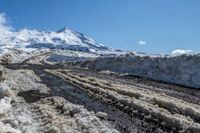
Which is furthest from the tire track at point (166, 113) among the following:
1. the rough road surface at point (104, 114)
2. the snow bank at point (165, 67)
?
the snow bank at point (165, 67)

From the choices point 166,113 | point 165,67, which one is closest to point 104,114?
point 166,113

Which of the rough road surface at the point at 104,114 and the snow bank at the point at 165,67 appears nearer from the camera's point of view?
the rough road surface at the point at 104,114

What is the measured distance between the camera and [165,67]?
64.6 metres

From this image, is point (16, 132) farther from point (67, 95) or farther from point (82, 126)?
point (67, 95)

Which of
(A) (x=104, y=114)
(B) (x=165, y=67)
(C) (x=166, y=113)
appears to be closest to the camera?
(A) (x=104, y=114)

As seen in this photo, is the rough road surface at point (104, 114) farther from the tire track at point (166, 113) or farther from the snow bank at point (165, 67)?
the snow bank at point (165, 67)

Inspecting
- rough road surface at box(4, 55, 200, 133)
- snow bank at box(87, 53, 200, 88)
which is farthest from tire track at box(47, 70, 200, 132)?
snow bank at box(87, 53, 200, 88)

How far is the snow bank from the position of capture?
177 feet

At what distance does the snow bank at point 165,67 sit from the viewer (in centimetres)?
5381

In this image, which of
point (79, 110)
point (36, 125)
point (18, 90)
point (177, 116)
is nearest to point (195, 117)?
point (177, 116)

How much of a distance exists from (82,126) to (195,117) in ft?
22.3

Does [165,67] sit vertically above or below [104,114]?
above

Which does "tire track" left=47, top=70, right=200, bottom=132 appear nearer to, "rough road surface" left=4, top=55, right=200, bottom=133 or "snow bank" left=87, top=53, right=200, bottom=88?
"rough road surface" left=4, top=55, right=200, bottom=133

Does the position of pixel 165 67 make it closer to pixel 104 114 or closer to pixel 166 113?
pixel 166 113
